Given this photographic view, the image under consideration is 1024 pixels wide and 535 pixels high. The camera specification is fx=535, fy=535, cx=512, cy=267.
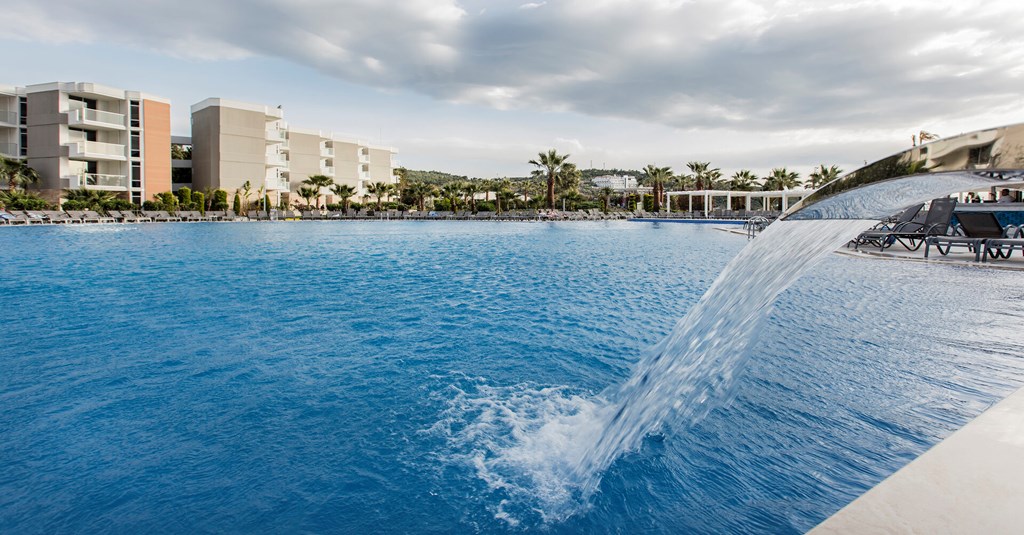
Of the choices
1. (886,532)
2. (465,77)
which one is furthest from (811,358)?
(465,77)

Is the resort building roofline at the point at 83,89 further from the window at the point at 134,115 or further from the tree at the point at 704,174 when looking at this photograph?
the tree at the point at 704,174

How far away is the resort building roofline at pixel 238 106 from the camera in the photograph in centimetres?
4762

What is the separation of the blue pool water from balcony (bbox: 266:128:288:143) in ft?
146

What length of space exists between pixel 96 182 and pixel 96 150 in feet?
7.96

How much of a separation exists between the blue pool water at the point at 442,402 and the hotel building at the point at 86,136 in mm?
37596

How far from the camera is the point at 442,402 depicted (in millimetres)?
5188

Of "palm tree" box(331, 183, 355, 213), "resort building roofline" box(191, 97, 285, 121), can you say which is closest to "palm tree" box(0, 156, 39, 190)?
"resort building roofline" box(191, 97, 285, 121)

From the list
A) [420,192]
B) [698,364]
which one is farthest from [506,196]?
[698,364]

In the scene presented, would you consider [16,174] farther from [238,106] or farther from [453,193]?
[453,193]

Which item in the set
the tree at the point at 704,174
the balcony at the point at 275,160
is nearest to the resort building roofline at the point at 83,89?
the balcony at the point at 275,160

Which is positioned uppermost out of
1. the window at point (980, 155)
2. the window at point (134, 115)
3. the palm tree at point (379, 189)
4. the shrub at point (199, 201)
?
the window at point (134, 115)

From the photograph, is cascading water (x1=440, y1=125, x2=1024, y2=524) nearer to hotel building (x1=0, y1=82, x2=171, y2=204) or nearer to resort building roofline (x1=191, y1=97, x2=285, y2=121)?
hotel building (x1=0, y1=82, x2=171, y2=204)

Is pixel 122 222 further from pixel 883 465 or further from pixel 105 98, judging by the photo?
pixel 883 465

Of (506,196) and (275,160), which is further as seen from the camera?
(506,196)
